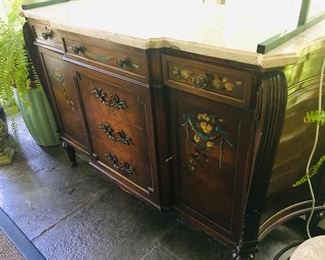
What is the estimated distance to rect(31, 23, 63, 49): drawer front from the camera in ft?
4.39

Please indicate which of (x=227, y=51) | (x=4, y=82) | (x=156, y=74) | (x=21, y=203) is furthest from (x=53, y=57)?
(x=227, y=51)

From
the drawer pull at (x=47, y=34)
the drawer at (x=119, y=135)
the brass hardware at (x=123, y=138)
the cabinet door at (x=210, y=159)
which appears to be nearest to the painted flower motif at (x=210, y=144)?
the cabinet door at (x=210, y=159)

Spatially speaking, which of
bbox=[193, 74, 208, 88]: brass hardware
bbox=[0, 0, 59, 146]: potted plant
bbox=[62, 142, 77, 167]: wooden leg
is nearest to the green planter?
bbox=[0, 0, 59, 146]: potted plant

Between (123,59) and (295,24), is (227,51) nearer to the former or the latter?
(295,24)

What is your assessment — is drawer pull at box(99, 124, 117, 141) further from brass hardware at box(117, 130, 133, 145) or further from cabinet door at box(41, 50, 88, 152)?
cabinet door at box(41, 50, 88, 152)

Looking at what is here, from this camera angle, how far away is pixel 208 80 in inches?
34.8

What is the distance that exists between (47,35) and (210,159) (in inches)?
36.1

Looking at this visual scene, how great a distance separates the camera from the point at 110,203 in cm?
163

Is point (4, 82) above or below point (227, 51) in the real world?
below

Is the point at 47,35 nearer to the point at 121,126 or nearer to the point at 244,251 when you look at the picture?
the point at 121,126

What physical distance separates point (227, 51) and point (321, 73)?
1.03 feet

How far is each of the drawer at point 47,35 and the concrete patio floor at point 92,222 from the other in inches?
31.6

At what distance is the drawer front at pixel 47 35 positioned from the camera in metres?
1.34

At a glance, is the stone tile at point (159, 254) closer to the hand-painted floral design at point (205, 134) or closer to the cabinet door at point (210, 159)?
the cabinet door at point (210, 159)
